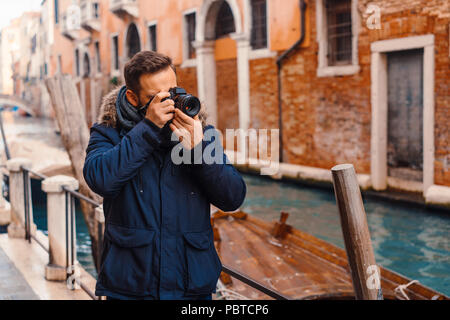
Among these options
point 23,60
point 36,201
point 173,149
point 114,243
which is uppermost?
point 23,60

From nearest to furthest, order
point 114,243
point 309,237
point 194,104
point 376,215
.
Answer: point 194,104 < point 114,243 < point 309,237 < point 376,215

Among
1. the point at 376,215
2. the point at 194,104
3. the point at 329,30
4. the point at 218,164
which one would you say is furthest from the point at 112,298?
the point at 329,30

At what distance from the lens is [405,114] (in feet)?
29.3

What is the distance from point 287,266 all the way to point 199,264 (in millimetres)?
3498

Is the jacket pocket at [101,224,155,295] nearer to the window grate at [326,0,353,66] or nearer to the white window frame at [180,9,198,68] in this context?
the window grate at [326,0,353,66]

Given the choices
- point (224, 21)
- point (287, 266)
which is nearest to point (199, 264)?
point (287, 266)

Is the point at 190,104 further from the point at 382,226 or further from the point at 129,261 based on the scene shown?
the point at 382,226

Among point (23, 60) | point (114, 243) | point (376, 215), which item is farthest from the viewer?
point (23, 60)

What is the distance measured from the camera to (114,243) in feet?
5.14

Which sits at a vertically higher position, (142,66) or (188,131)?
(142,66)

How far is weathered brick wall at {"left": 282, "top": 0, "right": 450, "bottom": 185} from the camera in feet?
26.4

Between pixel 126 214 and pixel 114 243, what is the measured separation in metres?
0.09

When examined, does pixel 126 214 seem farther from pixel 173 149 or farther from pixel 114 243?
pixel 173 149

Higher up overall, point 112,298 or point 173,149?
point 173,149
